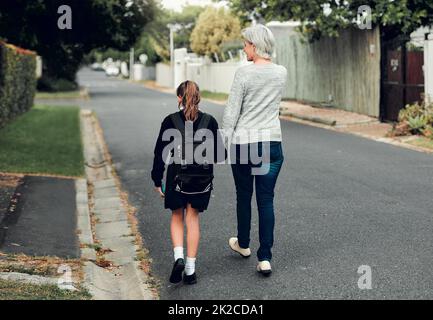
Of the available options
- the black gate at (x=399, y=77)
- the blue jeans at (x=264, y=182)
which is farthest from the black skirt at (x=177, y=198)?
the black gate at (x=399, y=77)

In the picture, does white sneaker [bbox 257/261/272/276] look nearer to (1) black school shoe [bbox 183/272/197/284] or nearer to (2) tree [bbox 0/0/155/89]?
(1) black school shoe [bbox 183/272/197/284]

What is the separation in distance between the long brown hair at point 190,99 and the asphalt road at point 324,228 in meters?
1.35

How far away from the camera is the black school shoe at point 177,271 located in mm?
6117

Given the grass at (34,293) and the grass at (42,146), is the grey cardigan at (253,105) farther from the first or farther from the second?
the grass at (42,146)

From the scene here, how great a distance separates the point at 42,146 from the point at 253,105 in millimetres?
9890

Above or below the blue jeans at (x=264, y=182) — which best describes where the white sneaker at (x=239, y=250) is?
below

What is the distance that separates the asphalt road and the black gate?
4704mm

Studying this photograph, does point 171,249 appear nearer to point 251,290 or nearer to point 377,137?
point 251,290

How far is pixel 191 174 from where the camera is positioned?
599cm

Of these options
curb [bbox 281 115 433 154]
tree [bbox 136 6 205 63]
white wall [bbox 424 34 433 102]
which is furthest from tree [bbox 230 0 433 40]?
tree [bbox 136 6 205 63]

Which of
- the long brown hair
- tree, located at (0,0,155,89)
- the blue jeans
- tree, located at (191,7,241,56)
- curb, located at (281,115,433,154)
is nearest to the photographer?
the long brown hair

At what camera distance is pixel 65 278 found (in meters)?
6.31

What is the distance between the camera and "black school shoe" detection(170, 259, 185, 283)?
6117 millimetres

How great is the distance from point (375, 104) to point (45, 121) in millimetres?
9122
